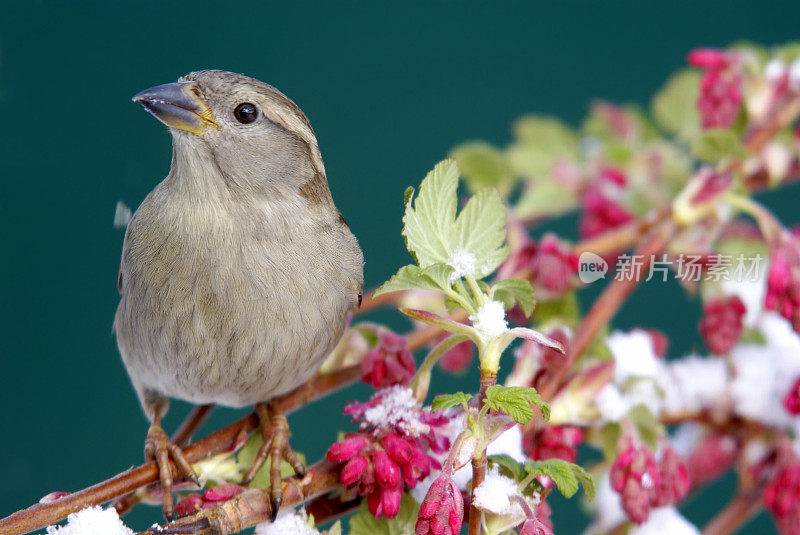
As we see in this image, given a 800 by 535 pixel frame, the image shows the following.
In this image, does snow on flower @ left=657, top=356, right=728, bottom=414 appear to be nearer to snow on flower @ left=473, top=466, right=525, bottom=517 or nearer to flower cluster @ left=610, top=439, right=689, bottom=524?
flower cluster @ left=610, top=439, right=689, bottom=524

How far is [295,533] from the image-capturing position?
2.42 ft

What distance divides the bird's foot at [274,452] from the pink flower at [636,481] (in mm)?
344

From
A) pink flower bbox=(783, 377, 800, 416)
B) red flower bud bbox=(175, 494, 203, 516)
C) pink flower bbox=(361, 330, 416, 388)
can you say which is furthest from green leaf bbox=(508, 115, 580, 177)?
red flower bud bbox=(175, 494, 203, 516)

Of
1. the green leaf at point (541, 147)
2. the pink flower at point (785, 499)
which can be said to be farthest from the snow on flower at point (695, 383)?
the green leaf at point (541, 147)

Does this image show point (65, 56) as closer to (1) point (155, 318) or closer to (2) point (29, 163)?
(2) point (29, 163)

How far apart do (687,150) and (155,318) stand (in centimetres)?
100

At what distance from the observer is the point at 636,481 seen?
90 centimetres

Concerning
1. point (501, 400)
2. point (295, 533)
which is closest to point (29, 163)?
point (295, 533)

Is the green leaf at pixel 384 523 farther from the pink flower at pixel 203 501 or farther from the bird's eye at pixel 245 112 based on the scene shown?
the bird's eye at pixel 245 112

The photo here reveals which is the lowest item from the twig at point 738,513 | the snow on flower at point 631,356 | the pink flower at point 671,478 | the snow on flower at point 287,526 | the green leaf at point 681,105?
the twig at point 738,513

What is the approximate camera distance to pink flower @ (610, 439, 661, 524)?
89cm

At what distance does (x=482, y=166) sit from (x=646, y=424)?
0.49 meters

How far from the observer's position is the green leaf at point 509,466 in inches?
27.8

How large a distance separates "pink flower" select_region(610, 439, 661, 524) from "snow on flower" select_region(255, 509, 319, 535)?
350 mm
